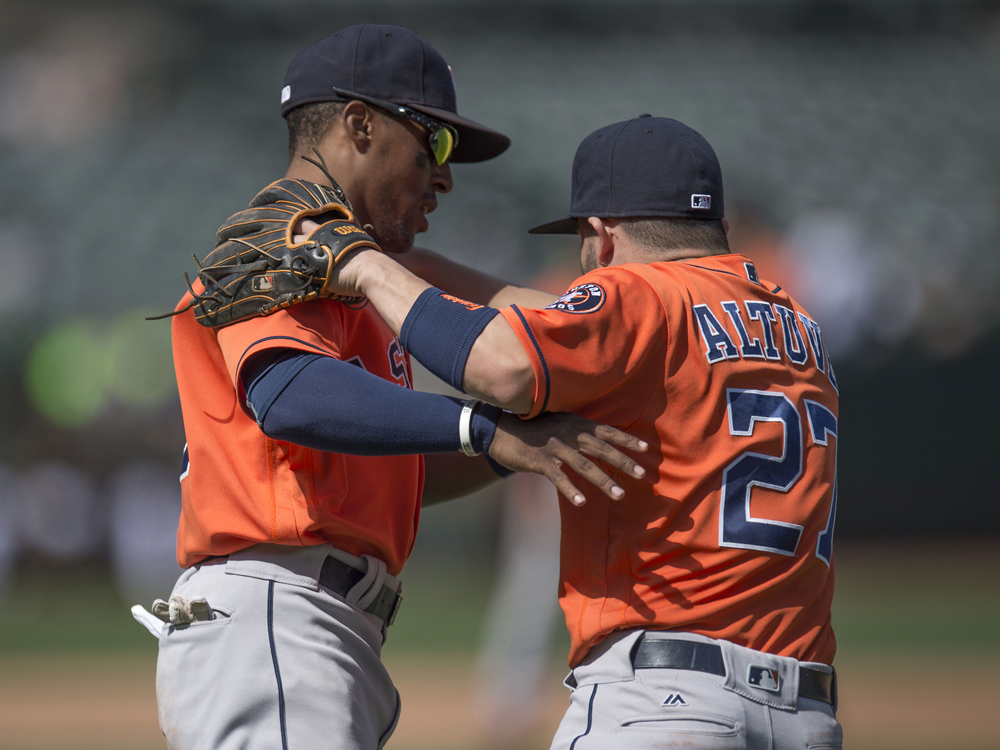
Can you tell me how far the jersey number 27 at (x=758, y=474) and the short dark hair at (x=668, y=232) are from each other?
0.37 meters

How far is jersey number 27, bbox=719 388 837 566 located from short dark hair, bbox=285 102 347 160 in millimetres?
1121

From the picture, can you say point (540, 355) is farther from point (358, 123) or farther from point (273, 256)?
point (358, 123)

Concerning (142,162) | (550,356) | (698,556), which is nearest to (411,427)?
(550,356)

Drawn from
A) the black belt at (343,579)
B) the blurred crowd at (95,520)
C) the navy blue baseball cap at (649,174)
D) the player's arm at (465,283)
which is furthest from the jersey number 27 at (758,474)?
the blurred crowd at (95,520)

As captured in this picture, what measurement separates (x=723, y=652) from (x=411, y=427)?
2.43 feet

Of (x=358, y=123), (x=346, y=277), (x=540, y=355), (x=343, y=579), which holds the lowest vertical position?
(x=343, y=579)

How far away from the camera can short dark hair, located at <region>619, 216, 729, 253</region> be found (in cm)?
226

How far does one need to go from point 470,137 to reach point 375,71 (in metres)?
0.34

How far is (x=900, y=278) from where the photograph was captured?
1256 centimetres

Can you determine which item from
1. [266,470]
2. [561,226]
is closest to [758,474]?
[561,226]

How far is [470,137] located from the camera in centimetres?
267

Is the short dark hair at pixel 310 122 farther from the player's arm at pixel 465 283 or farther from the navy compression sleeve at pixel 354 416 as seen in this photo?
the navy compression sleeve at pixel 354 416

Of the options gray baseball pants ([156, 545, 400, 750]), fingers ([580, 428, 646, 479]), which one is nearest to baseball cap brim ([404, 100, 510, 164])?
fingers ([580, 428, 646, 479])

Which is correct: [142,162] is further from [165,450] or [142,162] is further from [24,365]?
[165,450]
